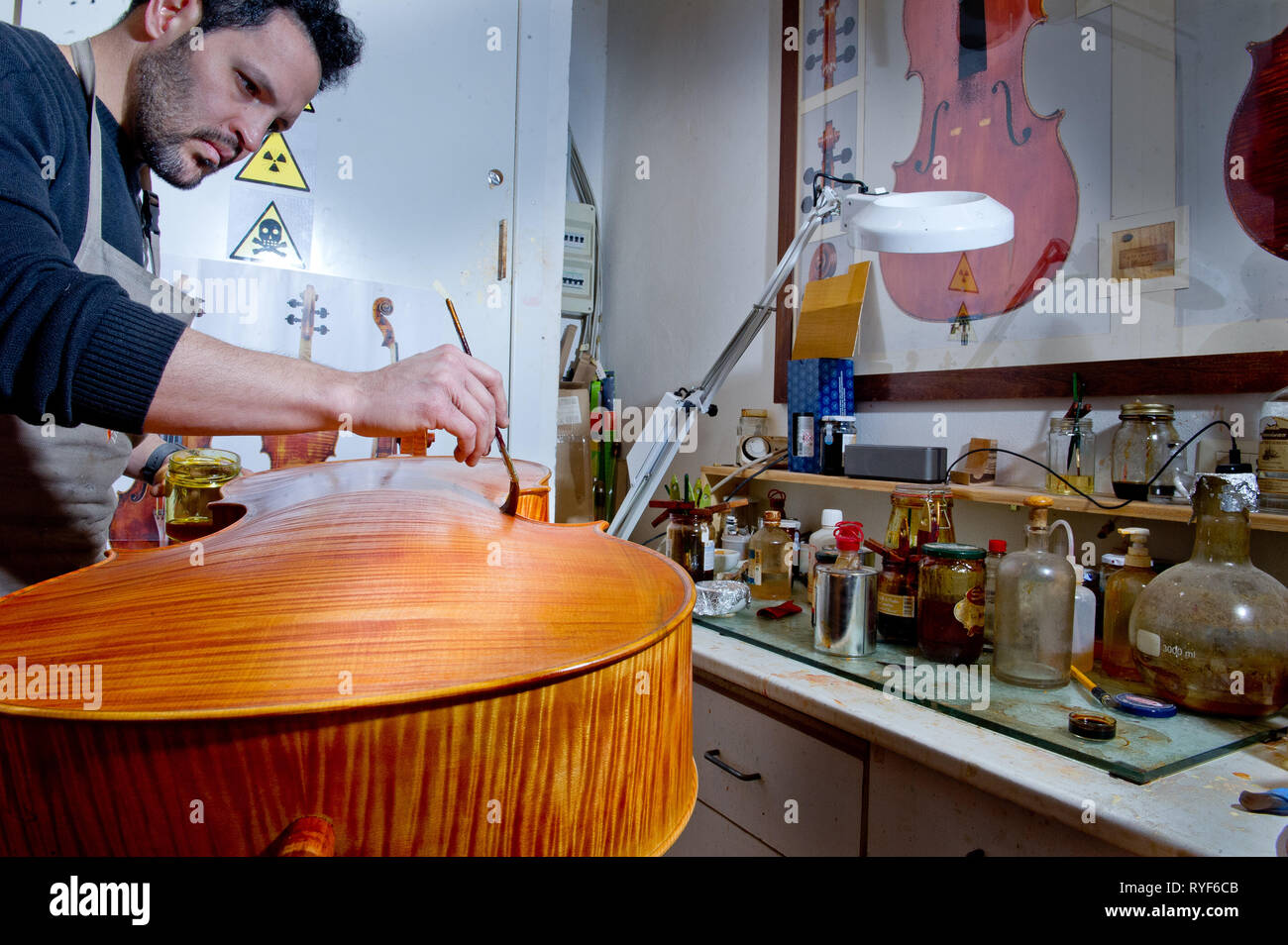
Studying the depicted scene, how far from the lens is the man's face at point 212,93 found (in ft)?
3.39

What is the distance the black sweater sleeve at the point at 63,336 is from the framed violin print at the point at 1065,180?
133cm

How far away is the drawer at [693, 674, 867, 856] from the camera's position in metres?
1.06

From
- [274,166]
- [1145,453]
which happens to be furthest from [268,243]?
[1145,453]

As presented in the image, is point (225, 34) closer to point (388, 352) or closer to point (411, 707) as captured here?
point (388, 352)

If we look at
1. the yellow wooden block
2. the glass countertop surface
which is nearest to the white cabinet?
the glass countertop surface

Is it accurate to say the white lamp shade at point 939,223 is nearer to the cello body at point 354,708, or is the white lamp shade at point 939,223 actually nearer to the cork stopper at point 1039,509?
the cork stopper at point 1039,509

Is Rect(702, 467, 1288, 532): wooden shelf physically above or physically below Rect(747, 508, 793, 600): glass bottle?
above

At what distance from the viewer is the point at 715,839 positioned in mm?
1280

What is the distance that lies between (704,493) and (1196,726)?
1.19 meters

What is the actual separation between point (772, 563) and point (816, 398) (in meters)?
0.45

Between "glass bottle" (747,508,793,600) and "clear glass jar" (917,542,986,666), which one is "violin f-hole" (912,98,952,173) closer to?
"glass bottle" (747,508,793,600)

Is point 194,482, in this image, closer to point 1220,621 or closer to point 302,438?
point 302,438

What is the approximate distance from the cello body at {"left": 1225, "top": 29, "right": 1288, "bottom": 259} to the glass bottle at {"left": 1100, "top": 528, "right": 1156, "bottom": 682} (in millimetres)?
541
